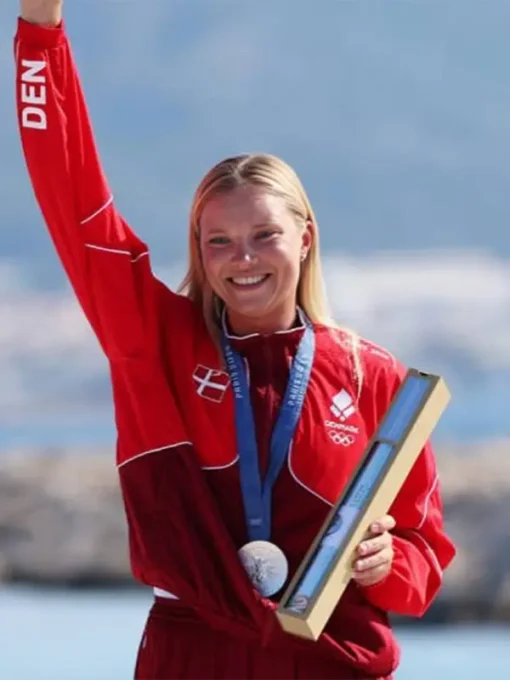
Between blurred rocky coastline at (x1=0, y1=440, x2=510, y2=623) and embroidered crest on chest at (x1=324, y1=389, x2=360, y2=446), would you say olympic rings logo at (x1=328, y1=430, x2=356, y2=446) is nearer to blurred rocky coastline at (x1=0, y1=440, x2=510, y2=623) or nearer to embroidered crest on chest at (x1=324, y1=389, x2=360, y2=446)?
embroidered crest on chest at (x1=324, y1=389, x2=360, y2=446)

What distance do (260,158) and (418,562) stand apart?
0.58 meters

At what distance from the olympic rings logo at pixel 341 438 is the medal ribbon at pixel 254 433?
0.05 meters

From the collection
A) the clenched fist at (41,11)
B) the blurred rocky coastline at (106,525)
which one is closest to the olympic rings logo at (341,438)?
the clenched fist at (41,11)

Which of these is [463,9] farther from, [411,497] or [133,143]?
[411,497]

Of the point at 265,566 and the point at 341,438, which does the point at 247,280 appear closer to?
the point at 341,438

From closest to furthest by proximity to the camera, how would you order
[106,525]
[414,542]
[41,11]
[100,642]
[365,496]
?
[365,496] < [41,11] < [414,542] < [100,642] < [106,525]

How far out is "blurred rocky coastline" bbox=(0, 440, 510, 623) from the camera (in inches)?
210

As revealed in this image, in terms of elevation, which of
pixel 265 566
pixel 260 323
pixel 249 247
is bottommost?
pixel 265 566

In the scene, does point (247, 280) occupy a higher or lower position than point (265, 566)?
higher

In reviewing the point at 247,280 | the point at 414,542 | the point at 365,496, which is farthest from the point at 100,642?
the point at 365,496

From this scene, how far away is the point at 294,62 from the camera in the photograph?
290 inches

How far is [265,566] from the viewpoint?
183 cm

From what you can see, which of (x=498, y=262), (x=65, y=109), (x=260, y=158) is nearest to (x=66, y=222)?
(x=65, y=109)

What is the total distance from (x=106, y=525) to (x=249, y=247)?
401cm
